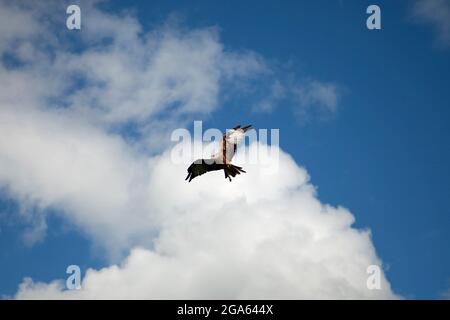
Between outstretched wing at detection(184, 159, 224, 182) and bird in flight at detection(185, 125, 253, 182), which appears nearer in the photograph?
bird in flight at detection(185, 125, 253, 182)

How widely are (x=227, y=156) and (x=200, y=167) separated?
2714 millimetres

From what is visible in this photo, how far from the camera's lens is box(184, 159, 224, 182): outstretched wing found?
83.4 ft

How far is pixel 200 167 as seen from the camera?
26500mm

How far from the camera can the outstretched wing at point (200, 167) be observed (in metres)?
25.4

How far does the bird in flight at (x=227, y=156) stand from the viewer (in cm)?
2409

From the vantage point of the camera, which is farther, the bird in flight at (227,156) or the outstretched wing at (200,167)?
the outstretched wing at (200,167)
